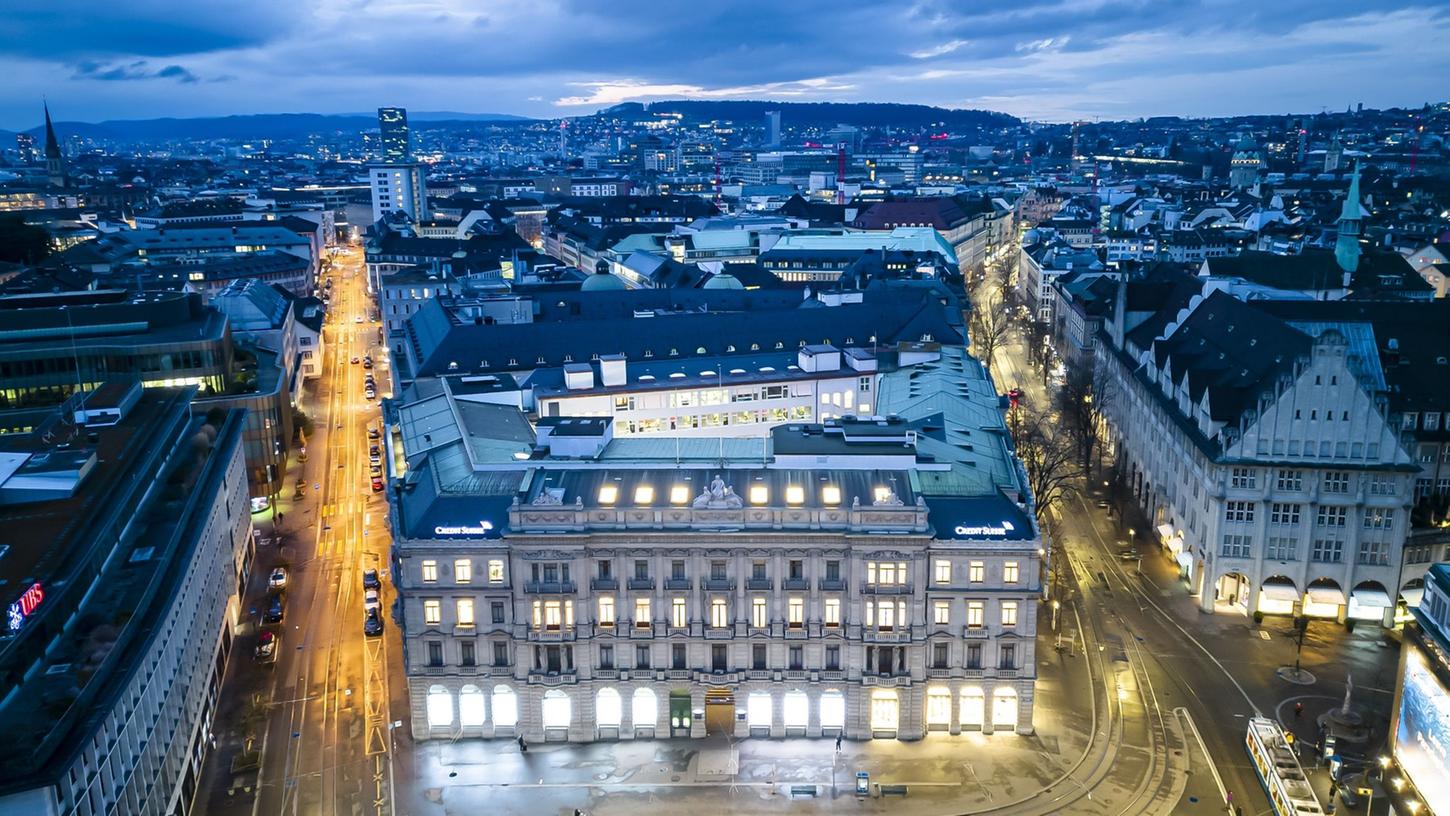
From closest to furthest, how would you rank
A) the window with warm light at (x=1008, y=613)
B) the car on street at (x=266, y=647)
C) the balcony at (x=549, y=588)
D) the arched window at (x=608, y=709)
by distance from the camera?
the window with warm light at (x=1008, y=613)
the balcony at (x=549, y=588)
the arched window at (x=608, y=709)
the car on street at (x=266, y=647)

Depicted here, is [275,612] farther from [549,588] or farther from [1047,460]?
[1047,460]

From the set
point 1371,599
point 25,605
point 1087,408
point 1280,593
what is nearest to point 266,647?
point 25,605

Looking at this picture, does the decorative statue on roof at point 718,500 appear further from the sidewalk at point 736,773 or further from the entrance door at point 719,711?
the sidewalk at point 736,773

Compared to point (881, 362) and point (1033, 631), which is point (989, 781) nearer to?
point (1033, 631)

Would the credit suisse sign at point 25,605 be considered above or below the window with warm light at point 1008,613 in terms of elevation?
above

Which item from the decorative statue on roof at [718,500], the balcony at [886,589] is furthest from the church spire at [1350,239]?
the decorative statue on roof at [718,500]

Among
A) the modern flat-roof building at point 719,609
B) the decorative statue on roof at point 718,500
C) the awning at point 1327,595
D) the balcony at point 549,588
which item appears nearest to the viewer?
the decorative statue on roof at point 718,500

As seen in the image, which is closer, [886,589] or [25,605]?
[25,605]
